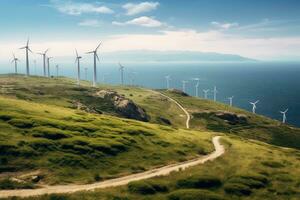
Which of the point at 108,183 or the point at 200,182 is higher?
the point at 108,183

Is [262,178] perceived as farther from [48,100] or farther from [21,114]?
[48,100]

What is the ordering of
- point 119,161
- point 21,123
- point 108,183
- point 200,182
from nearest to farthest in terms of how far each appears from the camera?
point 108,183
point 200,182
point 119,161
point 21,123

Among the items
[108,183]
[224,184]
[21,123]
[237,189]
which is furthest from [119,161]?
[21,123]

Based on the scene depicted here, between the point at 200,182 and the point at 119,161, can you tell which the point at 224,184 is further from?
the point at 119,161

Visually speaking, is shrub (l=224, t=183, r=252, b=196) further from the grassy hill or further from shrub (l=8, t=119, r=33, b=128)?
shrub (l=8, t=119, r=33, b=128)

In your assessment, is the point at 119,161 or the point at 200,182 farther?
the point at 119,161

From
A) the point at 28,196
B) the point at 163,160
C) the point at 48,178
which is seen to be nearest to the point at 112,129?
the point at 163,160

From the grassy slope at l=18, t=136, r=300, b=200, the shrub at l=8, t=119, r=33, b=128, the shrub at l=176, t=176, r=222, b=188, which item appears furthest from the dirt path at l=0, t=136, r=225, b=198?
the shrub at l=8, t=119, r=33, b=128
